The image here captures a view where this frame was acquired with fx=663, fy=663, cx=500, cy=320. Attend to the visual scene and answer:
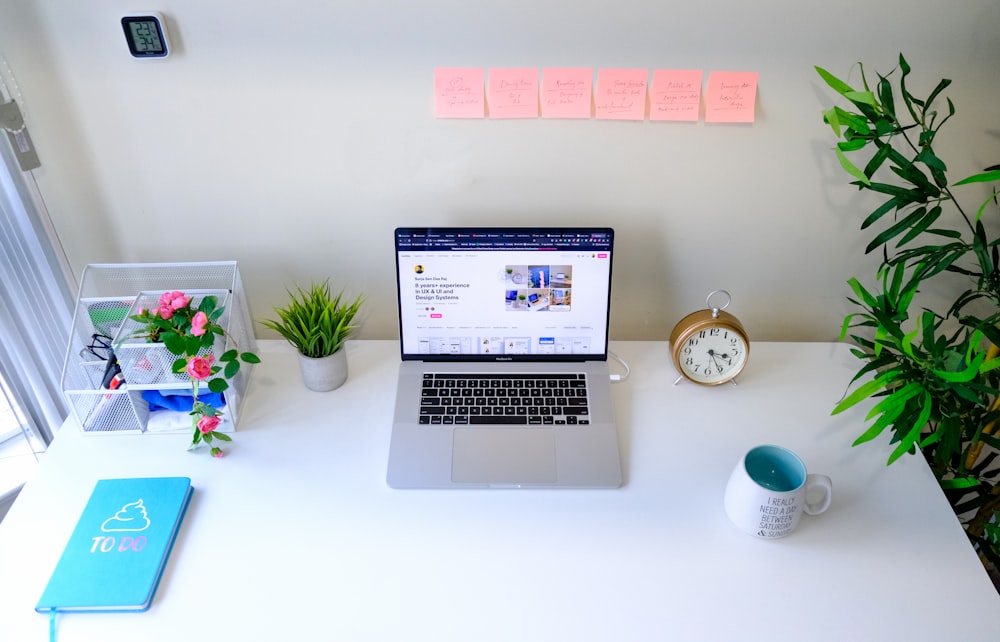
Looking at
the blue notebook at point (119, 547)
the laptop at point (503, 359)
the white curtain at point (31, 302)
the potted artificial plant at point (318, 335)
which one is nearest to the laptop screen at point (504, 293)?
the laptop at point (503, 359)

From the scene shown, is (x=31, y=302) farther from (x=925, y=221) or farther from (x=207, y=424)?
(x=925, y=221)

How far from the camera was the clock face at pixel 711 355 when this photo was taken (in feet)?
3.99

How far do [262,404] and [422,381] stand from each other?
298 millimetres

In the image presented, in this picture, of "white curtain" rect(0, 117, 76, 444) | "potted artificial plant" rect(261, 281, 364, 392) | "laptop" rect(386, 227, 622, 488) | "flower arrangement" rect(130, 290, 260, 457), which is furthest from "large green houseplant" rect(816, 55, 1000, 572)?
"white curtain" rect(0, 117, 76, 444)

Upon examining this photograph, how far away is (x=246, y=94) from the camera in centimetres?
117

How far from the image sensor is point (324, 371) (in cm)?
122

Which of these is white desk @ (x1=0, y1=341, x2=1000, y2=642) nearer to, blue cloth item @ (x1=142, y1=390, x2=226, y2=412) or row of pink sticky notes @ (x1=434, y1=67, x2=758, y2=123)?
blue cloth item @ (x1=142, y1=390, x2=226, y2=412)

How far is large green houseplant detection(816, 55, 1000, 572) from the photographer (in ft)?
3.16

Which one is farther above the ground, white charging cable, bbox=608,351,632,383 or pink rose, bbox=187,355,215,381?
pink rose, bbox=187,355,215,381

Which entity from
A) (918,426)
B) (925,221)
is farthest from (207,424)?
(925,221)

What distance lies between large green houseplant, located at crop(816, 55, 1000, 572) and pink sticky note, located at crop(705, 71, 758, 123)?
0.13 metres

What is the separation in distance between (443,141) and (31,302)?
825 millimetres

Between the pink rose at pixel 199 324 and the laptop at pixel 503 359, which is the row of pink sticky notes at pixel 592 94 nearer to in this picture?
the laptop at pixel 503 359

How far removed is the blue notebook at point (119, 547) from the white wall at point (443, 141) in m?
0.49
